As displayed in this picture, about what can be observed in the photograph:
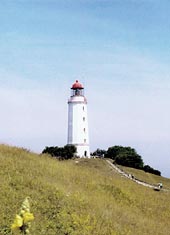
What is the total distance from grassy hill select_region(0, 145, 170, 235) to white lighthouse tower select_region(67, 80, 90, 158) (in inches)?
2107

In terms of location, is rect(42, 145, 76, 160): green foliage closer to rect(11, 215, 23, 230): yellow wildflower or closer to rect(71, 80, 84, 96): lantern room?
rect(71, 80, 84, 96): lantern room

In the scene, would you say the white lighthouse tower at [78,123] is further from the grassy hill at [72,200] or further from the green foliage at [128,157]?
the grassy hill at [72,200]

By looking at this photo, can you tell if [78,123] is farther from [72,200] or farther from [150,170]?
[72,200]

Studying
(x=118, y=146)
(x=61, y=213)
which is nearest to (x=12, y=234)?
(x=61, y=213)

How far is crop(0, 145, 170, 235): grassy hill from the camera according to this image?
51.6 feet

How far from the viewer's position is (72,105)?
8281 cm

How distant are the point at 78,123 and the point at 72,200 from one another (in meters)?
62.7

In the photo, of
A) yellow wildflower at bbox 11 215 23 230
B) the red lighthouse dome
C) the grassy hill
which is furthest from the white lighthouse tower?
yellow wildflower at bbox 11 215 23 230

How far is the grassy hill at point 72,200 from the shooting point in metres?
15.7

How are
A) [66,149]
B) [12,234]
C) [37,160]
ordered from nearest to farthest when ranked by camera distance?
[12,234]
[37,160]
[66,149]

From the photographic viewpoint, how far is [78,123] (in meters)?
81.1

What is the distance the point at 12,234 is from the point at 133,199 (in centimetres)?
1132

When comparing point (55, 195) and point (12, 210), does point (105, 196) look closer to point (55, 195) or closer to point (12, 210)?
point (55, 195)

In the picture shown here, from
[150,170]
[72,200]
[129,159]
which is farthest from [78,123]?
[72,200]
